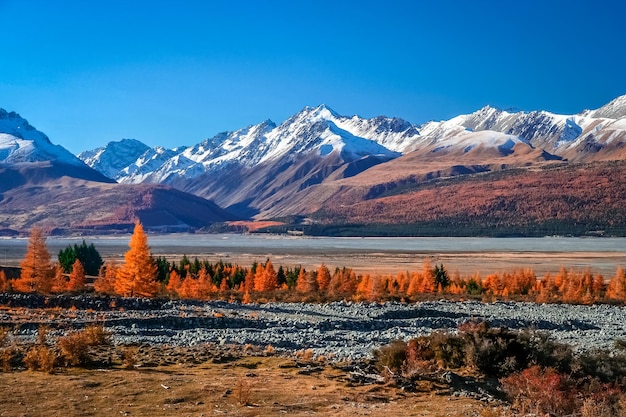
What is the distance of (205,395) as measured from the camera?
596 inches

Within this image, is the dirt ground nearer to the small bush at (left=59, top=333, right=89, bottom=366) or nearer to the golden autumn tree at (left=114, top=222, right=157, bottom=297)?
the small bush at (left=59, top=333, right=89, bottom=366)

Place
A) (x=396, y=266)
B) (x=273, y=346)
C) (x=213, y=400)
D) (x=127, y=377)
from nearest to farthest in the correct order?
(x=213, y=400), (x=127, y=377), (x=273, y=346), (x=396, y=266)

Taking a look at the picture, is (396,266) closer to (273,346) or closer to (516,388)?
(273,346)

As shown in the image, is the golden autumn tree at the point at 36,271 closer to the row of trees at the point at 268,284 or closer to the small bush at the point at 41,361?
the row of trees at the point at 268,284

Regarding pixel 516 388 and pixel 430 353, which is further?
pixel 430 353

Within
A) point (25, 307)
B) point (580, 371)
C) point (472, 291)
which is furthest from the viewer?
point (472, 291)

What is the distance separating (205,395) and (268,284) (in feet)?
185

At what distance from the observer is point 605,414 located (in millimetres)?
13688

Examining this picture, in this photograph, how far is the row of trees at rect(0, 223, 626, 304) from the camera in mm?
52531

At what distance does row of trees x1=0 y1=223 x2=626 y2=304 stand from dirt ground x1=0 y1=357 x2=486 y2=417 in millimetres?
35206

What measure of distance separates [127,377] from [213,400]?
3344mm

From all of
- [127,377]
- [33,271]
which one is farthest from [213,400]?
[33,271]

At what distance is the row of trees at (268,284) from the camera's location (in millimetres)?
52531

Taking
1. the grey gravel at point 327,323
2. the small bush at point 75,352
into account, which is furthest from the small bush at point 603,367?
the small bush at point 75,352
